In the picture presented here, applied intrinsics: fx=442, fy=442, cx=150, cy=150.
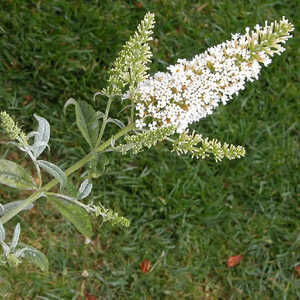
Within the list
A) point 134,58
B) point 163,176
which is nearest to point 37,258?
point 134,58

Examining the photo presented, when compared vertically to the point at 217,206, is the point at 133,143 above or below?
above

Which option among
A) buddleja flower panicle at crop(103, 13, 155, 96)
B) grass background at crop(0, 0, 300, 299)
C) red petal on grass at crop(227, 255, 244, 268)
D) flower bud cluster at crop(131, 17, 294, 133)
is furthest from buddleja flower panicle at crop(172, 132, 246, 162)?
red petal on grass at crop(227, 255, 244, 268)

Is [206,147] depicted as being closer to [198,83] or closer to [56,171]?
[198,83]

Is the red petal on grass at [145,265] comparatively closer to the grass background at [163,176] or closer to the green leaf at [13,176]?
the grass background at [163,176]

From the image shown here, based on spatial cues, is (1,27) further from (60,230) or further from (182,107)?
(182,107)

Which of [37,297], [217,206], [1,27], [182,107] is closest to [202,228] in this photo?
[217,206]

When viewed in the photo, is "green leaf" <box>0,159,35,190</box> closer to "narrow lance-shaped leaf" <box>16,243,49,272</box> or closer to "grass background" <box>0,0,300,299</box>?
"narrow lance-shaped leaf" <box>16,243,49,272</box>

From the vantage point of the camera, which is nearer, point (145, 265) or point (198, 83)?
Result: point (198, 83)

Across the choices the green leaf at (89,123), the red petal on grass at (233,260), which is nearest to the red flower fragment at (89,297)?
the red petal on grass at (233,260)
